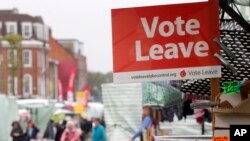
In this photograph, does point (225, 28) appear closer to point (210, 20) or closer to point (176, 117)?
point (210, 20)

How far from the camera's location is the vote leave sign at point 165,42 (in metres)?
5.80

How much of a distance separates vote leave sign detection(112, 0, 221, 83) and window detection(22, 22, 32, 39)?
4248 inches

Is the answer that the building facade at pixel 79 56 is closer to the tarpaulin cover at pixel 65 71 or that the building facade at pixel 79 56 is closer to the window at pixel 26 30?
the tarpaulin cover at pixel 65 71

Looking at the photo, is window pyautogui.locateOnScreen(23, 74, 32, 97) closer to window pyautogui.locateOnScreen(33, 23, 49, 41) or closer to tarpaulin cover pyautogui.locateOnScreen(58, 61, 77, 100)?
tarpaulin cover pyautogui.locateOnScreen(58, 61, 77, 100)

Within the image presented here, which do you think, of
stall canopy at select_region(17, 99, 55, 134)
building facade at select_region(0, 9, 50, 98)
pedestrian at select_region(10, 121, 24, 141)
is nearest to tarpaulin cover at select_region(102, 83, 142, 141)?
pedestrian at select_region(10, 121, 24, 141)

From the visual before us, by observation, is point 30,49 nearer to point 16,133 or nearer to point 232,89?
point 16,133

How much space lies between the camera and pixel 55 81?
11919 centimetres

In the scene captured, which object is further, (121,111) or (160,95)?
(121,111)

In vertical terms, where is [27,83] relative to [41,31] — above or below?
below

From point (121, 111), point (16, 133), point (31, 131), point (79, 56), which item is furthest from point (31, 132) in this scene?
point (79, 56)

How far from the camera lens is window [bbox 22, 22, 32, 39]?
11331 cm

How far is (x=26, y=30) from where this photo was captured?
378ft

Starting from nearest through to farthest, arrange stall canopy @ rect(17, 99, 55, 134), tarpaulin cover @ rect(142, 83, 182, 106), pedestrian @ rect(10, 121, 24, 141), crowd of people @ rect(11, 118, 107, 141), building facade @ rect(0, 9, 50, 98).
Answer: tarpaulin cover @ rect(142, 83, 182, 106) → crowd of people @ rect(11, 118, 107, 141) → pedestrian @ rect(10, 121, 24, 141) → stall canopy @ rect(17, 99, 55, 134) → building facade @ rect(0, 9, 50, 98)

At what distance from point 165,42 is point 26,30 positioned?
361ft
